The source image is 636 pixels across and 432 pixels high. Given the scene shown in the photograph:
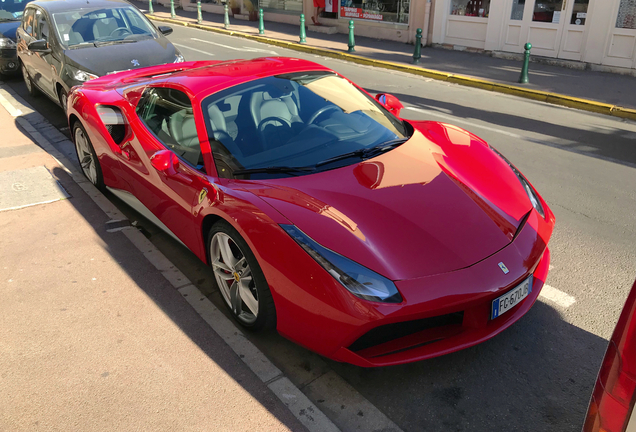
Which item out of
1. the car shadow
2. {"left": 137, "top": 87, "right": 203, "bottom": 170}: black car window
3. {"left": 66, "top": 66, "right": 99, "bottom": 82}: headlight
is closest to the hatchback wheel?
{"left": 137, "top": 87, "right": 203, "bottom": 170}: black car window

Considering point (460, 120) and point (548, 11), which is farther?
point (548, 11)

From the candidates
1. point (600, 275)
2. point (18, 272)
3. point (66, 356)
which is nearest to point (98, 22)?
point (18, 272)

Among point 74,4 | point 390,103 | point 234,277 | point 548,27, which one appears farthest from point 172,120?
point 548,27

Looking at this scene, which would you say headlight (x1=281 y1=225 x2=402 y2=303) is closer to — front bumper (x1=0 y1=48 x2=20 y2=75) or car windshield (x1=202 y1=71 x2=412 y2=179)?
car windshield (x1=202 y1=71 x2=412 y2=179)

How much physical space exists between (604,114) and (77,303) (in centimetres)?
920

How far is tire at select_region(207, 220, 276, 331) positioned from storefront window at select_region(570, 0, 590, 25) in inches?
496

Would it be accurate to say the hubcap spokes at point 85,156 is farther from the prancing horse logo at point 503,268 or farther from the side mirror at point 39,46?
the prancing horse logo at point 503,268

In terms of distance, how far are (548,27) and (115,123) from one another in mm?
12292

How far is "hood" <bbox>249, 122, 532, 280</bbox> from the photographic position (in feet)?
9.43

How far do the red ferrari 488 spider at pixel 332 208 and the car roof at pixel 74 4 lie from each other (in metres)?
5.41

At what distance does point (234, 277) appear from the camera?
11.4 feet

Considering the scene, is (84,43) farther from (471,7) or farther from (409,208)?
(471,7)

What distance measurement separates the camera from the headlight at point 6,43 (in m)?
11.6

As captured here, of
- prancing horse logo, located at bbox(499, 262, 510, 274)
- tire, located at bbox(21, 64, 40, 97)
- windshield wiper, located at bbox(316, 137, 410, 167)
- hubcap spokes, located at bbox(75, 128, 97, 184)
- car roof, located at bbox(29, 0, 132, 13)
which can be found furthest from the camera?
tire, located at bbox(21, 64, 40, 97)
